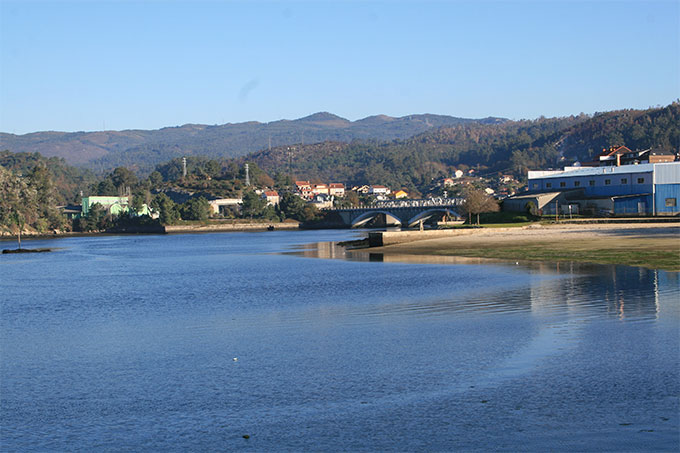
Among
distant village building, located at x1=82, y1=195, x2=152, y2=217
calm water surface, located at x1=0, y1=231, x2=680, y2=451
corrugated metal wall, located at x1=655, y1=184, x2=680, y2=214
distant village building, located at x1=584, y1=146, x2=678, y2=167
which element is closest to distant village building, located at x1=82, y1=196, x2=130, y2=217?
distant village building, located at x1=82, y1=195, x2=152, y2=217

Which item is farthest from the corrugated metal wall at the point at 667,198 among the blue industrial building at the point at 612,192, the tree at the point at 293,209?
the tree at the point at 293,209

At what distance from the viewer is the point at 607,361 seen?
17109 mm

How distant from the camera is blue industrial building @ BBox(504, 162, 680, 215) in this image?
240ft

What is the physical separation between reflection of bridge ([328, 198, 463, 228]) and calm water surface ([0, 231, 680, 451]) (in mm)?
93432

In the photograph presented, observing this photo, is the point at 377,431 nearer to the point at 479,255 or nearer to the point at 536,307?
the point at 536,307

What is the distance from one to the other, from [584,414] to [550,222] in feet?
187

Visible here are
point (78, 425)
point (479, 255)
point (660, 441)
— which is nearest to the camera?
point (660, 441)

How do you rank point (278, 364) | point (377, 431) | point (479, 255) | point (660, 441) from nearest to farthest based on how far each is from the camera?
point (660, 441)
point (377, 431)
point (278, 364)
point (479, 255)

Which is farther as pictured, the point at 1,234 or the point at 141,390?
the point at 1,234

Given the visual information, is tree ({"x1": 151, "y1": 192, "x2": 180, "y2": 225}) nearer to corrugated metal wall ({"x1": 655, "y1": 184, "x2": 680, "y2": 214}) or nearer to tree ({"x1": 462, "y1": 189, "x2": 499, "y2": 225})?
tree ({"x1": 462, "y1": 189, "x2": 499, "y2": 225})

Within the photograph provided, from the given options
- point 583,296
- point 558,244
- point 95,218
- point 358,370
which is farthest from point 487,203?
point 95,218

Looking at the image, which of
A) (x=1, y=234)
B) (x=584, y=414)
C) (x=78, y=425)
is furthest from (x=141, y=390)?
(x=1, y=234)

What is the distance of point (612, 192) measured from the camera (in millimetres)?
78688

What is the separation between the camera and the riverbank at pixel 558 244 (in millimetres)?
41719
